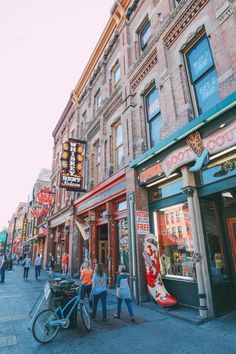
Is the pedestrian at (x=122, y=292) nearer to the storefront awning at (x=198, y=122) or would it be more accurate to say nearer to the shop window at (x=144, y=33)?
the storefront awning at (x=198, y=122)

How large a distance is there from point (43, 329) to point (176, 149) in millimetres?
6065

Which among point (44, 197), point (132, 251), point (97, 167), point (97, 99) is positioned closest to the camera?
point (132, 251)

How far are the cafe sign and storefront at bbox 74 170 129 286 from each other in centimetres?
332

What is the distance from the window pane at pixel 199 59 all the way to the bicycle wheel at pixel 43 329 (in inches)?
329

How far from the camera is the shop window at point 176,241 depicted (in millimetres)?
6941

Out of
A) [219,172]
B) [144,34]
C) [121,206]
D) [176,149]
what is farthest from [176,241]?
[144,34]

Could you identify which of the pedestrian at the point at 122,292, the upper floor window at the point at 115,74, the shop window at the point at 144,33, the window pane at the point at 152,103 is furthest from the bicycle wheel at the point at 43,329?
the upper floor window at the point at 115,74

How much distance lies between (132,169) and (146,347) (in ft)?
20.7

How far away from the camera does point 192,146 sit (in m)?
6.41

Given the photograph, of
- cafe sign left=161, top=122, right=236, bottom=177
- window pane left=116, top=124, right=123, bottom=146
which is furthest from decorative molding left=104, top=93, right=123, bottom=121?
cafe sign left=161, top=122, right=236, bottom=177

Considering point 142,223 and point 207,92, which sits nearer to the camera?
point 207,92

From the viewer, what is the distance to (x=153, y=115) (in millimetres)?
9531

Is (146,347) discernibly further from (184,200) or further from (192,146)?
(192,146)

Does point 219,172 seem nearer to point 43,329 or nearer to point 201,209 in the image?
point 201,209
